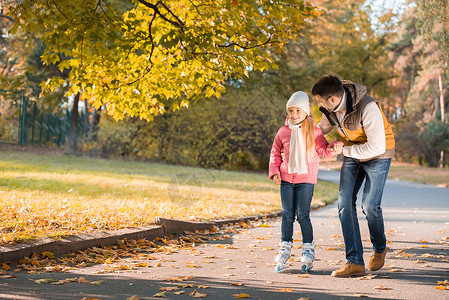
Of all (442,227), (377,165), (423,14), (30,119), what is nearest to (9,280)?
(377,165)

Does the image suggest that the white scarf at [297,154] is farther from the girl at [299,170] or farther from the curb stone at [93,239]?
the curb stone at [93,239]

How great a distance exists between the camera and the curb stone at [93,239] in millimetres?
5844

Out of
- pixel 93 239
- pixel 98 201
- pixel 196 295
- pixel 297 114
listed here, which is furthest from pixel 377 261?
pixel 98 201

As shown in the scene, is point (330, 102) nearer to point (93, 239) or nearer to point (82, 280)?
point (82, 280)

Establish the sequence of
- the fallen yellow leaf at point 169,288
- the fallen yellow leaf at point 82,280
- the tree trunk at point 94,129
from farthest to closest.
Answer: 1. the tree trunk at point 94,129
2. the fallen yellow leaf at point 82,280
3. the fallen yellow leaf at point 169,288

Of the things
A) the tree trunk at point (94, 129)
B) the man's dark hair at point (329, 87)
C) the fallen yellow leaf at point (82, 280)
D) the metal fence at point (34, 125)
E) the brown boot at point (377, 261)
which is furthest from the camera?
the metal fence at point (34, 125)

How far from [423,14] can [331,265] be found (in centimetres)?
1420

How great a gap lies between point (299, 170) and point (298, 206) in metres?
0.38

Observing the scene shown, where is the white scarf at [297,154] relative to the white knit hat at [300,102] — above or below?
below

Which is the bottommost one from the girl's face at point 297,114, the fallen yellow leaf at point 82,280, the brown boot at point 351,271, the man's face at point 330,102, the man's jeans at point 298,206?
the fallen yellow leaf at point 82,280

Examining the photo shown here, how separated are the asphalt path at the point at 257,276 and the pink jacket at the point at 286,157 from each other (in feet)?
3.25

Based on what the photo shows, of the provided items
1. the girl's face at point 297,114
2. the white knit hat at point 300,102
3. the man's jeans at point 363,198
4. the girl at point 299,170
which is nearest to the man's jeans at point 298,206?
the girl at point 299,170

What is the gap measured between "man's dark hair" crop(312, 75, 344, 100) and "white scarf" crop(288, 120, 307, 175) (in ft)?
1.90

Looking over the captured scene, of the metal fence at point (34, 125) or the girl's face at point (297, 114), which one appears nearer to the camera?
the girl's face at point (297, 114)
